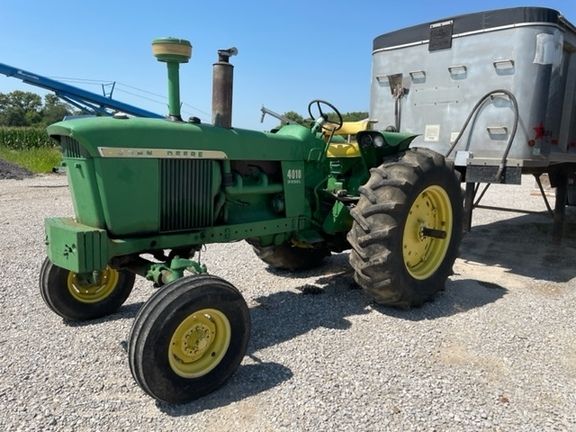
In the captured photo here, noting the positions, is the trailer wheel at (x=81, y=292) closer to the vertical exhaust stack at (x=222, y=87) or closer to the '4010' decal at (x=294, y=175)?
the vertical exhaust stack at (x=222, y=87)

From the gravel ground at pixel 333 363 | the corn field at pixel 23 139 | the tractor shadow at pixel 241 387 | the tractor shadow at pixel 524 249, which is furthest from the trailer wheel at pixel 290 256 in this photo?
the corn field at pixel 23 139

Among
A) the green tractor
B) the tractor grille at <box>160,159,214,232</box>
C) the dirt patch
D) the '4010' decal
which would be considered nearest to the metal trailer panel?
the green tractor

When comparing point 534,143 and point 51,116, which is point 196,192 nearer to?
point 534,143

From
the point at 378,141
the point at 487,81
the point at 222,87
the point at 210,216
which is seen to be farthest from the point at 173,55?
the point at 487,81

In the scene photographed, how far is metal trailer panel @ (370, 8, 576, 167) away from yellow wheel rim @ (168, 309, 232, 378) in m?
3.91

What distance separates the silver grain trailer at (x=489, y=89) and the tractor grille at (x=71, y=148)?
168 inches

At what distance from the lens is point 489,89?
5.72 meters

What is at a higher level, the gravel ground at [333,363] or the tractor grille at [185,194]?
the tractor grille at [185,194]

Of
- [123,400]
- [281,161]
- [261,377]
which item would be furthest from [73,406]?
[281,161]

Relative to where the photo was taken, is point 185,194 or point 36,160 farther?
point 36,160

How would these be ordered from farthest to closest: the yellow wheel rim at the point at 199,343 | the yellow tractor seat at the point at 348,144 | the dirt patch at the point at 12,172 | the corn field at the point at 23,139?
the corn field at the point at 23,139, the dirt patch at the point at 12,172, the yellow tractor seat at the point at 348,144, the yellow wheel rim at the point at 199,343

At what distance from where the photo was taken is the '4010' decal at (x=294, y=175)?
4.22 meters

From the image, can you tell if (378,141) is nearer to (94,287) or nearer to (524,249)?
(94,287)

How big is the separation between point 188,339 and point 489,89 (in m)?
4.62
